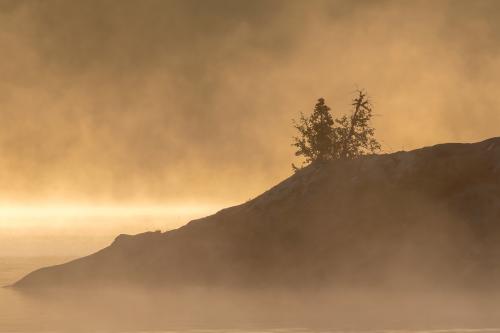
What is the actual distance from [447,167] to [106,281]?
34998mm

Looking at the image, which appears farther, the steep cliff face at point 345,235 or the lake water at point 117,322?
the steep cliff face at point 345,235

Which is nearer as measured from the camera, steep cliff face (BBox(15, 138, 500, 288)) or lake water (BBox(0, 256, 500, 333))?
lake water (BBox(0, 256, 500, 333))

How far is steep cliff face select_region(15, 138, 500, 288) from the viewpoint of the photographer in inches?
4272

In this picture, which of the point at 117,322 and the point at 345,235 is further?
the point at 345,235

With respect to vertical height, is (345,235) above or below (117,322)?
above

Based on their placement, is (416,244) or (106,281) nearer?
(416,244)

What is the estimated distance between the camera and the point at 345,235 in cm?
11338

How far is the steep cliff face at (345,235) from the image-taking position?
4272 inches

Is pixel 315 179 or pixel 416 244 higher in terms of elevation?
pixel 315 179

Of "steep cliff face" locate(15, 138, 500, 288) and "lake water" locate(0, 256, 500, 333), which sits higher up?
"steep cliff face" locate(15, 138, 500, 288)

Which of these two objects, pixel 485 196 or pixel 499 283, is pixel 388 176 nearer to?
pixel 485 196

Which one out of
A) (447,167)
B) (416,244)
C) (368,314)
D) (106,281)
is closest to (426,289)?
(416,244)

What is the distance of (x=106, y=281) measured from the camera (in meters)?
118

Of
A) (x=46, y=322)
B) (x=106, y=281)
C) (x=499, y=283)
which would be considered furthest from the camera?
(x=106, y=281)
